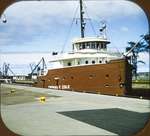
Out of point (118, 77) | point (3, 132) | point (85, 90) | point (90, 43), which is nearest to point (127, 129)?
point (3, 132)

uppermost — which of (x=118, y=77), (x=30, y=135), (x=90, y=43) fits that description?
(x=90, y=43)

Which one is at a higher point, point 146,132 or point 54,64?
point 54,64

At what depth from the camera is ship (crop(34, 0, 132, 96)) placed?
18.2 meters

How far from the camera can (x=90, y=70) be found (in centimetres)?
1989

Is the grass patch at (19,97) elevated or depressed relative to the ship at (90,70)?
depressed

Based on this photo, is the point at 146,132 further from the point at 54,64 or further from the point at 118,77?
the point at 54,64

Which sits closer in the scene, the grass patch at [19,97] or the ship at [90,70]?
the grass patch at [19,97]

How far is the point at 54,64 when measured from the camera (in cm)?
2517

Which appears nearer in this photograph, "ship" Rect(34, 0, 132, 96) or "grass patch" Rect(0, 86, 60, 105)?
"grass patch" Rect(0, 86, 60, 105)

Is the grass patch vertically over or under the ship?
under

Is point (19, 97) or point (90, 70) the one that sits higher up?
point (90, 70)

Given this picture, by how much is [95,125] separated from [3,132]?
8.09 feet

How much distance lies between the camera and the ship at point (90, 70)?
1820cm

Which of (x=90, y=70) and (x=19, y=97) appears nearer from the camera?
(x=19, y=97)
